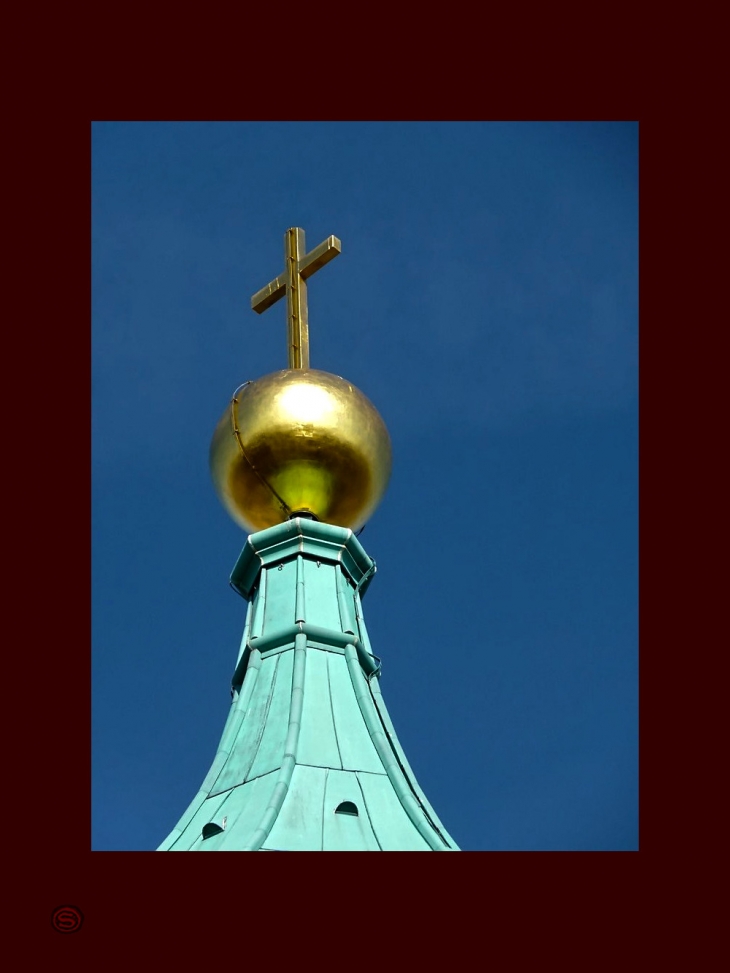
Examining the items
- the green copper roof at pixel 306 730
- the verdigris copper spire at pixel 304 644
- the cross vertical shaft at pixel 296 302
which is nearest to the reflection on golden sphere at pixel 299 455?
the verdigris copper spire at pixel 304 644

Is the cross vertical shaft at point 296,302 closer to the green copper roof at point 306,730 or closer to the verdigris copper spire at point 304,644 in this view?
the verdigris copper spire at point 304,644

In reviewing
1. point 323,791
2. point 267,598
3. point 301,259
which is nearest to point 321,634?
point 267,598

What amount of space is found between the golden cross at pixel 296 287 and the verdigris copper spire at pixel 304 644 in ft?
0.09

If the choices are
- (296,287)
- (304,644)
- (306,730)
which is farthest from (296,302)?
(306,730)

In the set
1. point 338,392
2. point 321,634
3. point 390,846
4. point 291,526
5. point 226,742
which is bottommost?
point 390,846

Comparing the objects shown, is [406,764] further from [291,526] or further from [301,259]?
[301,259]

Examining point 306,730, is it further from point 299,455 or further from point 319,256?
point 319,256

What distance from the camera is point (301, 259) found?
770 inches

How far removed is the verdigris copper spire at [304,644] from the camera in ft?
48.4

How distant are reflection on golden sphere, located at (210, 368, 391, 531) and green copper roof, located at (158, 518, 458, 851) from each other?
1.04 ft

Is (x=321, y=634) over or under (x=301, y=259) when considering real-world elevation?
under

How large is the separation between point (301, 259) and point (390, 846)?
7.04 meters

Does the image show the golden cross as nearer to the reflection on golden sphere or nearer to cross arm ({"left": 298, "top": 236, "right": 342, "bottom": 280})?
cross arm ({"left": 298, "top": 236, "right": 342, "bottom": 280})

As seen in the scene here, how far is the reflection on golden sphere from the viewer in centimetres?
1747
